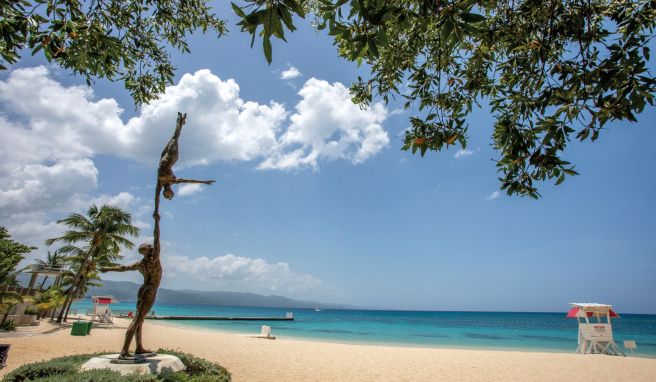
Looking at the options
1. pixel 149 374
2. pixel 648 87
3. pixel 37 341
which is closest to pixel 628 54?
pixel 648 87

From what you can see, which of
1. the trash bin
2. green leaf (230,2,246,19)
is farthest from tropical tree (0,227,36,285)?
green leaf (230,2,246,19)

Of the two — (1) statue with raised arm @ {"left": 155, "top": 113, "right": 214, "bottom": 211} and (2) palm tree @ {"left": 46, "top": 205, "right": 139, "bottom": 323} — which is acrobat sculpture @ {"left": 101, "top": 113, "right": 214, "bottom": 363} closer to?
(1) statue with raised arm @ {"left": 155, "top": 113, "right": 214, "bottom": 211}

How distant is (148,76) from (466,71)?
480 cm

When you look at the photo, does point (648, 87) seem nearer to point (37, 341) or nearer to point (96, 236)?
point (37, 341)

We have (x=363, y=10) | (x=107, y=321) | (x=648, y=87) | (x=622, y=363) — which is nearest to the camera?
(x=363, y=10)

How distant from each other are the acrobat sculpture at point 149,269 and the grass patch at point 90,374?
0.63 m

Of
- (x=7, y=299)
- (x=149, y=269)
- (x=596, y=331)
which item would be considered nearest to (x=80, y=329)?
(x=7, y=299)

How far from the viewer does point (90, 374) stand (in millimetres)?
4754

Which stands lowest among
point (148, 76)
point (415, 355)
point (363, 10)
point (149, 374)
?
point (415, 355)

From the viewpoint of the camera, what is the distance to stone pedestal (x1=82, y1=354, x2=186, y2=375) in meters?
5.21

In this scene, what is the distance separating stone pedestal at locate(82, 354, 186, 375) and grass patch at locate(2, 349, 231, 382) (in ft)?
0.43

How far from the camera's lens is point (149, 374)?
5098mm

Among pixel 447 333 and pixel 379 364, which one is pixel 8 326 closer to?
pixel 379 364

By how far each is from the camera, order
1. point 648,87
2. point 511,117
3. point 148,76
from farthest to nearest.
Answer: point 148,76 < point 511,117 < point 648,87
